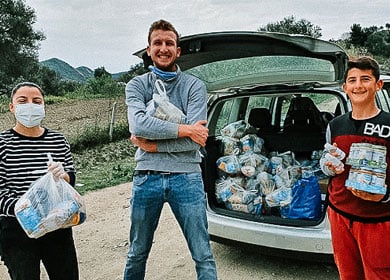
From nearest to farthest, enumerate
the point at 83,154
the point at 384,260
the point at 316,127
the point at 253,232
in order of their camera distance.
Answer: the point at 384,260 < the point at 253,232 < the point at 316,127 < the point at 83,154

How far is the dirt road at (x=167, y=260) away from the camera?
396 centimetres

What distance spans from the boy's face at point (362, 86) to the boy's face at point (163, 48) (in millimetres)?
1081

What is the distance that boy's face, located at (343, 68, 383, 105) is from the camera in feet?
8.55

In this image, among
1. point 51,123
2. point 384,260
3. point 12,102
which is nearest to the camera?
point 384,260

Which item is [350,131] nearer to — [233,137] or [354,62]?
[354,62]

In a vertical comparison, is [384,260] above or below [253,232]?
above

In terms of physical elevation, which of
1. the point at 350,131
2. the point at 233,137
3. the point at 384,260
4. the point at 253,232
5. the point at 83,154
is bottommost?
the point at 83,154

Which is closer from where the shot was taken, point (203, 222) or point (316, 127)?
point (203, 222)

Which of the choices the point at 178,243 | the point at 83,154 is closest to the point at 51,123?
the point at 83,154

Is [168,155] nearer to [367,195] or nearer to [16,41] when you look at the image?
[367,195]

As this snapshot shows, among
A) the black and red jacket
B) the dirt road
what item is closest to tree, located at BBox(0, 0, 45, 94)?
the dirt road

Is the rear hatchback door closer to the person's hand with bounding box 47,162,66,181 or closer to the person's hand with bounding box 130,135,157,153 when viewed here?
the person's hand with bounding box 130,135,157,153

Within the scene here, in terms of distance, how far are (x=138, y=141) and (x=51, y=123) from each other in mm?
10594

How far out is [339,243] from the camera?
270 cm
